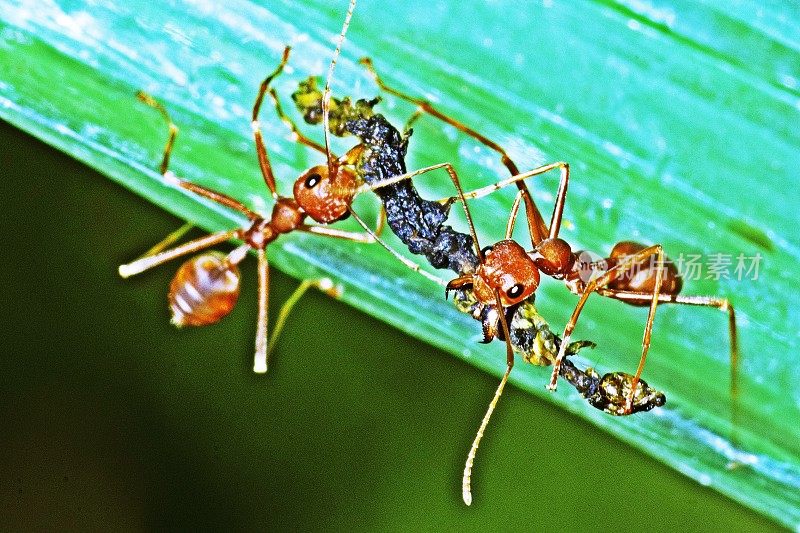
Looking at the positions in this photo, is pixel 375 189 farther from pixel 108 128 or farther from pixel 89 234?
pixel 89 234

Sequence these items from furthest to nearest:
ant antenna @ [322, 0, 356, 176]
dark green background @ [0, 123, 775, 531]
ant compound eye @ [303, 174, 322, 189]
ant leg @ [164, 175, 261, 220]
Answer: dark green background @ [0, 123, 775, 531] → ant compound eye @ [303, 174, 322, 189] → ant leg @ [164, 175, 261, 220] → ant antenna @ [322, 0, 356, 176]

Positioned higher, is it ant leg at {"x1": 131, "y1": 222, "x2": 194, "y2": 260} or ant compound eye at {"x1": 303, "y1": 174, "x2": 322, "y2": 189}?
ant compound eye at {"x1": 303, "y1": 174, "x2": 322, "y2": 189}

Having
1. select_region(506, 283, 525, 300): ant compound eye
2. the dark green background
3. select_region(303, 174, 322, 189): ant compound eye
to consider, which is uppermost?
select_region(303, 174, 322, 189): ant compound eye

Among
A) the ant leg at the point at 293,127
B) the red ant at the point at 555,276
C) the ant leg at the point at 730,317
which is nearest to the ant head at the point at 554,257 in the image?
the red ant at the point at 555,276

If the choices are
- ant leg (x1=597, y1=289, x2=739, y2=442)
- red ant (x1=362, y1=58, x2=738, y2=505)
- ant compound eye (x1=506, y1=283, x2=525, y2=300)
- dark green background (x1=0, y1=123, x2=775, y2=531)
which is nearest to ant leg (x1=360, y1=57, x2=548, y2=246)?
red ant (x1=362, y1=58, x2=738, y2=505)

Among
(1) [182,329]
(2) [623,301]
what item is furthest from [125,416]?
(2) [623,301]

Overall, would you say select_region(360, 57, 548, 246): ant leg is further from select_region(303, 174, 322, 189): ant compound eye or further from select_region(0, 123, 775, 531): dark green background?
select_region(0, 123, 775, 531): dark green background
